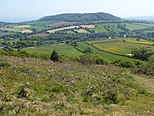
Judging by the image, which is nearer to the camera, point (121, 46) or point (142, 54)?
point (142, 54)

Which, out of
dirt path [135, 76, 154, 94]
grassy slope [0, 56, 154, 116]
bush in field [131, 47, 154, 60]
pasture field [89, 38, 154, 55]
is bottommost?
pasture field [89, 38, 154, 55]

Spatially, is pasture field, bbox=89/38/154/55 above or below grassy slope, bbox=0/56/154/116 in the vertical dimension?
below

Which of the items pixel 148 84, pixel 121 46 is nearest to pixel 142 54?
pixel 121 46

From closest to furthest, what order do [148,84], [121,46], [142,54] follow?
[148,84] → [142,54] → [121,46]

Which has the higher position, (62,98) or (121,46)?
(62,98)

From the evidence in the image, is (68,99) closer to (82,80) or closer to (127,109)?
(127,109)

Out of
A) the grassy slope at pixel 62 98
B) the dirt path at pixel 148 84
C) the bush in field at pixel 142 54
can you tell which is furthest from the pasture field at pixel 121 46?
the grassy slope at pixel 62 98

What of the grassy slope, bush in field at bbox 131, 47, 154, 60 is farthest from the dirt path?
bush in field at bbox 131, 47, 154, 60

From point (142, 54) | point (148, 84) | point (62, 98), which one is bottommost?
point (142, 54)

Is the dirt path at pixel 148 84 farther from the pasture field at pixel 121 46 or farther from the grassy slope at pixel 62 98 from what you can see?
the pasture field at pixel 121 46

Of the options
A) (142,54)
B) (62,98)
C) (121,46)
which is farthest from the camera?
(121,46)

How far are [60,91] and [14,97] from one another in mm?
4843

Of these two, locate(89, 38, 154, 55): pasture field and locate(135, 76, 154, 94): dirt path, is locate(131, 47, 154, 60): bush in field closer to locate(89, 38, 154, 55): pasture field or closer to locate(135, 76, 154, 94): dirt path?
locate(89, 38, 154, 55): pasture field

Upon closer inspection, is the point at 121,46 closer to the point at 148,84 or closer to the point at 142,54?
the point at 142,54
